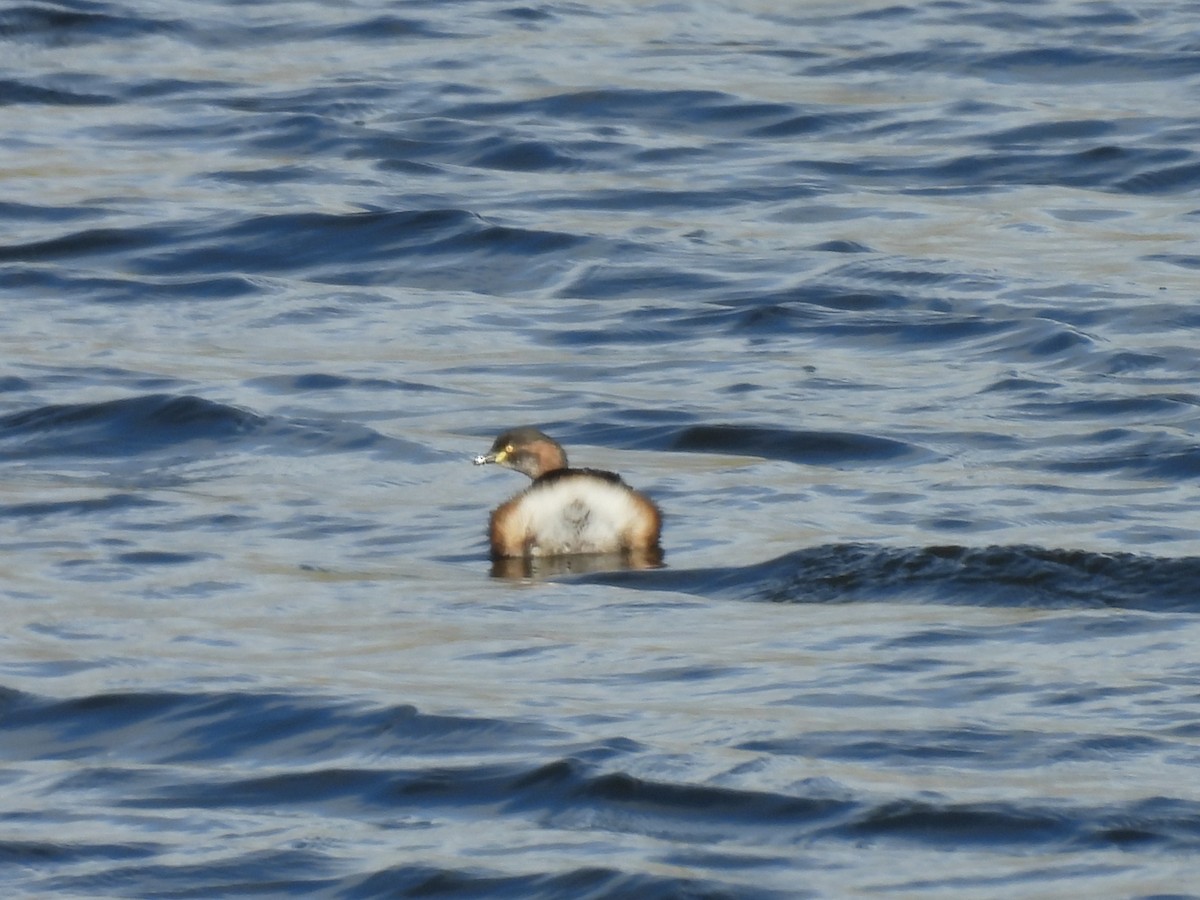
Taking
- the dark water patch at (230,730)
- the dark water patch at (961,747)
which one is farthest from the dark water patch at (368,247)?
the dark water patch at (961,747)

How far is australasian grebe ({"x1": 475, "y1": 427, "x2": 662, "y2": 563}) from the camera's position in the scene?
8891 mm

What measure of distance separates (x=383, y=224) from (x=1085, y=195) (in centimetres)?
393

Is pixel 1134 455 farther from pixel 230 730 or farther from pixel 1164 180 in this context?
Answer: pixel 1164 180

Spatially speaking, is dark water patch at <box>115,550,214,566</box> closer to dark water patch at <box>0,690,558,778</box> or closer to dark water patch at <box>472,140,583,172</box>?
dark water patch at <box>0,690,558,778</box>

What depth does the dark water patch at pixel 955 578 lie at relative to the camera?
823 centimetres

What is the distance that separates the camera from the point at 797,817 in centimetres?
626

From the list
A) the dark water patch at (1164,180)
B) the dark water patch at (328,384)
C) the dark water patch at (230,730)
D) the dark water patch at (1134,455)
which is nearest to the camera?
the dark water patch at (230,730)

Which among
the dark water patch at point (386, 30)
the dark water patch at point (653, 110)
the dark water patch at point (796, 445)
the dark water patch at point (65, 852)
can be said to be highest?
the dark water patch at point (386, 30)

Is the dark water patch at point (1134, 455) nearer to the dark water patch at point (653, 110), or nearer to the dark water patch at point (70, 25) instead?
the dark water patch at point (653, 110)

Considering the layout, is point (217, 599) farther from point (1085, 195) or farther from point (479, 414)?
point (1085, 195)

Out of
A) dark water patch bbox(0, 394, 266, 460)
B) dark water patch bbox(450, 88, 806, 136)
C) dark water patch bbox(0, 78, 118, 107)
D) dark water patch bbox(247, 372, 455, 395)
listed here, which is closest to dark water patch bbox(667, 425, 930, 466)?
dark water patch bbox(247, 372, 455, 395)

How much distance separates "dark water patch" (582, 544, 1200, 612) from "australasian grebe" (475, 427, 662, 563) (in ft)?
0.59

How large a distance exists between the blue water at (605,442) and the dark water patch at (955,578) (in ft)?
0.08

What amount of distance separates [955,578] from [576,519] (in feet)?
4.38
